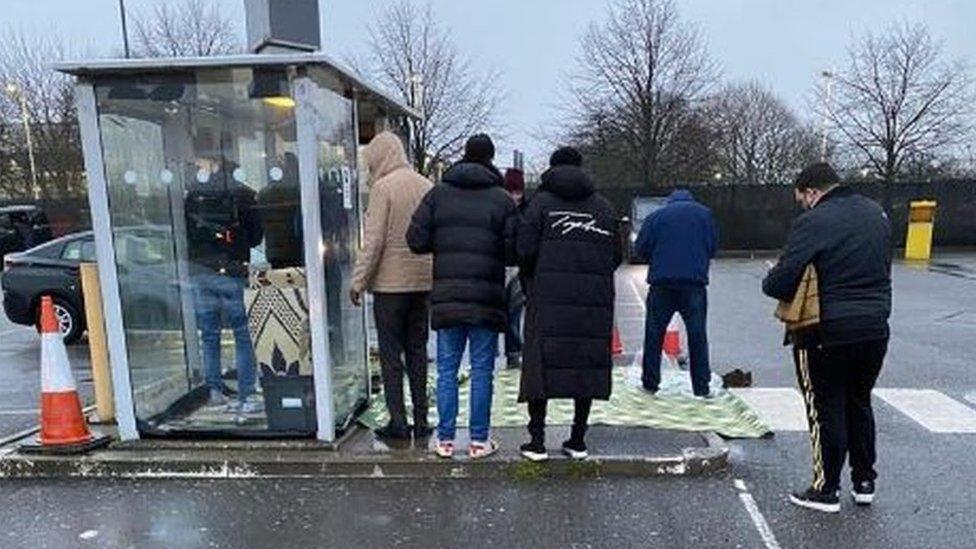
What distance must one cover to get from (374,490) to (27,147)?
36228 millimetres

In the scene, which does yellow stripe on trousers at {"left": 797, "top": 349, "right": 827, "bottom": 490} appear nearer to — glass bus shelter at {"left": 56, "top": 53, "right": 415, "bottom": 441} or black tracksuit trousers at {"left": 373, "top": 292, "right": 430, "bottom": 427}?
black tracksuit trousers at {"left": 373, "top": 292, "right": 430, "bottom": 427}

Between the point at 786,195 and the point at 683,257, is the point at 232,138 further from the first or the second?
the point at 786,195

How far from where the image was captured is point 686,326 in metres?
6.47

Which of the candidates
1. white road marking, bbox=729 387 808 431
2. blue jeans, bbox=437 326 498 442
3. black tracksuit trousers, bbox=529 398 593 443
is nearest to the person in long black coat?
black tracksuit trousers, bbox=529 398 593 443

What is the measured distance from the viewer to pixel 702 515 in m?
4.36

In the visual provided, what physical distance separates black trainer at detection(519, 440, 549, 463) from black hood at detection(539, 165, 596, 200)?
1.49m

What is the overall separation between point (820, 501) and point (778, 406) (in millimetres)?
2214

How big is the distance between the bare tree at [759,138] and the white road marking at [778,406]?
30.8 m

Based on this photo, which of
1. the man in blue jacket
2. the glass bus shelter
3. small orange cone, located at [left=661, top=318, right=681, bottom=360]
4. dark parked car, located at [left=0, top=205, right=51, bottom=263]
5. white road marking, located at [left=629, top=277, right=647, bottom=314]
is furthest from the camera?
dark parked car, located at [left=0, top=205, right=51, bottom=263]

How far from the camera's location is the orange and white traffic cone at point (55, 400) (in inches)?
208

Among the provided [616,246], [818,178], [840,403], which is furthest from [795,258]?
[616,246]

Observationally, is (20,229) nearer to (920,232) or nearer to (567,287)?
(567,287)

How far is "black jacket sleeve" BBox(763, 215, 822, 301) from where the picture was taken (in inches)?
161

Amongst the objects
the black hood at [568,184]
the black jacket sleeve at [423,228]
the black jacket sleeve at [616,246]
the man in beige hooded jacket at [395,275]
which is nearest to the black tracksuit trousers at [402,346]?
the man in beige hooded jacket at [395,275]
